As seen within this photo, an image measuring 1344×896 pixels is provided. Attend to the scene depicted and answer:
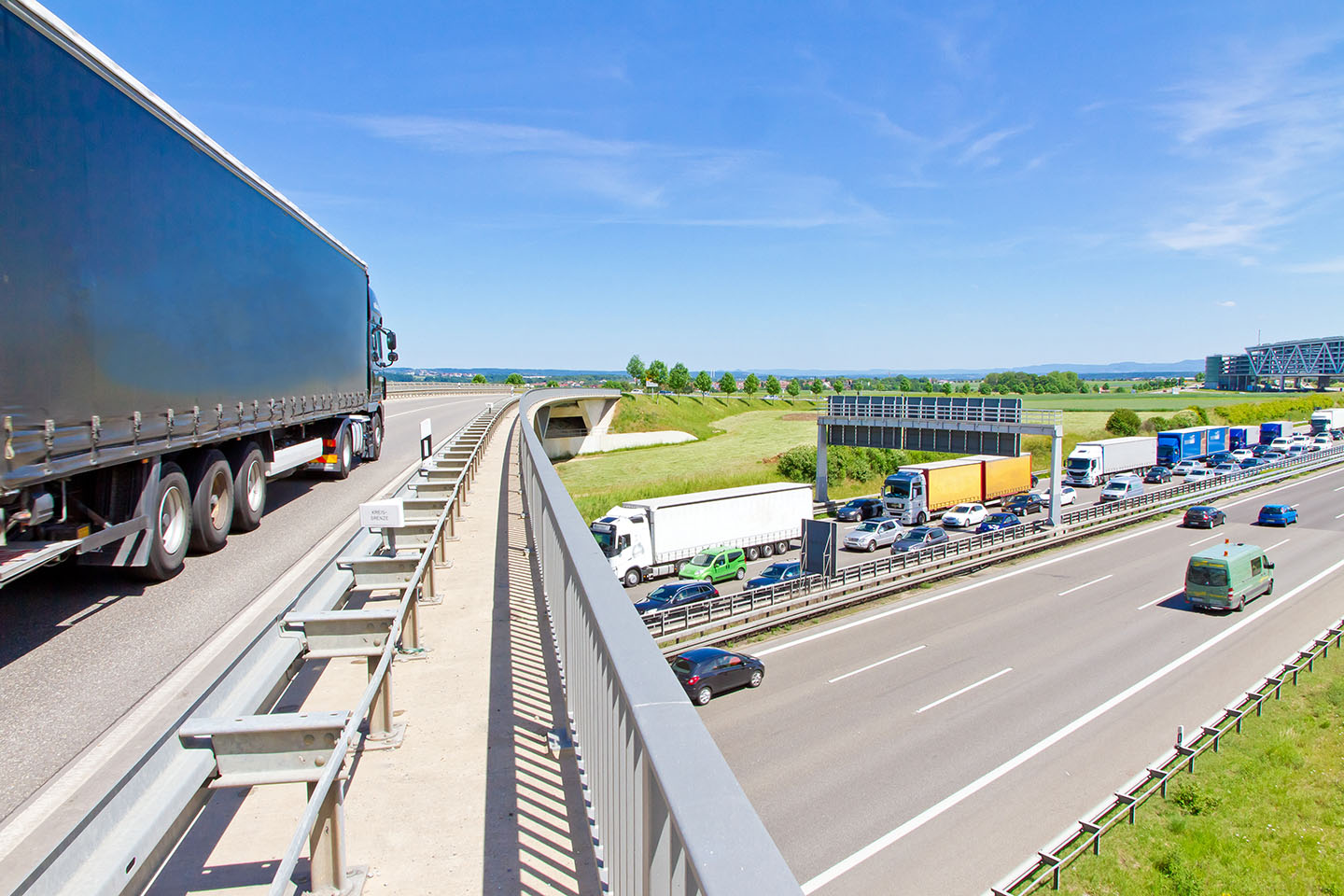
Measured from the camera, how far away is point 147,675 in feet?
17.6

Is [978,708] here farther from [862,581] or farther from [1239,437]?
[1239,437]

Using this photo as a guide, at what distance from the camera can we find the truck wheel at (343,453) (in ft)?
51.2

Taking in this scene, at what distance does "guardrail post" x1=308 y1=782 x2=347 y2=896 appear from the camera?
9.00ft

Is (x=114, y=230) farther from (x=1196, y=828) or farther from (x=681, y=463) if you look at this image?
(x=681, y=463)

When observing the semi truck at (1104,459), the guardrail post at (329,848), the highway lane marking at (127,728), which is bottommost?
the semi truck at (1104,459)

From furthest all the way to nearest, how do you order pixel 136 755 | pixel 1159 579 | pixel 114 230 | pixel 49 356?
1. pixel 1159 579
2. pixel 114 230
3. pixel 49 356
4. pixel 136 755

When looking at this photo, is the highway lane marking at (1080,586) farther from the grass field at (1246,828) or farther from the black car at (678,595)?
the black car at (678,595)

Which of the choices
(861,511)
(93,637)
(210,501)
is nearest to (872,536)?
(861,511)

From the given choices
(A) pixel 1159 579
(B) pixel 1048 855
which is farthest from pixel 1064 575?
(B) pixel 1048 855

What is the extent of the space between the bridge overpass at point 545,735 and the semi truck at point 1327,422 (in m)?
78.0

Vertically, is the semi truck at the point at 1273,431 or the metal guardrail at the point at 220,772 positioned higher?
the metal guardrail at the point at 220,772

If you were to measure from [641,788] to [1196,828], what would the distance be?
14779mm

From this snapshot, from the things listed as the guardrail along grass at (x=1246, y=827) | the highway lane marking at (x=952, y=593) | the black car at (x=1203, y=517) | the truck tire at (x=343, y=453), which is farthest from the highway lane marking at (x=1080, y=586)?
the truck tire at (x=343, y=453)

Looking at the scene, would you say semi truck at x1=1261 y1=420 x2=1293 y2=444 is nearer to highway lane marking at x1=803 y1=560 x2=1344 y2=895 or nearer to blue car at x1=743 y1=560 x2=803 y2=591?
highway lane marking at x1=803 y1=560 x2=1344 y2=895
